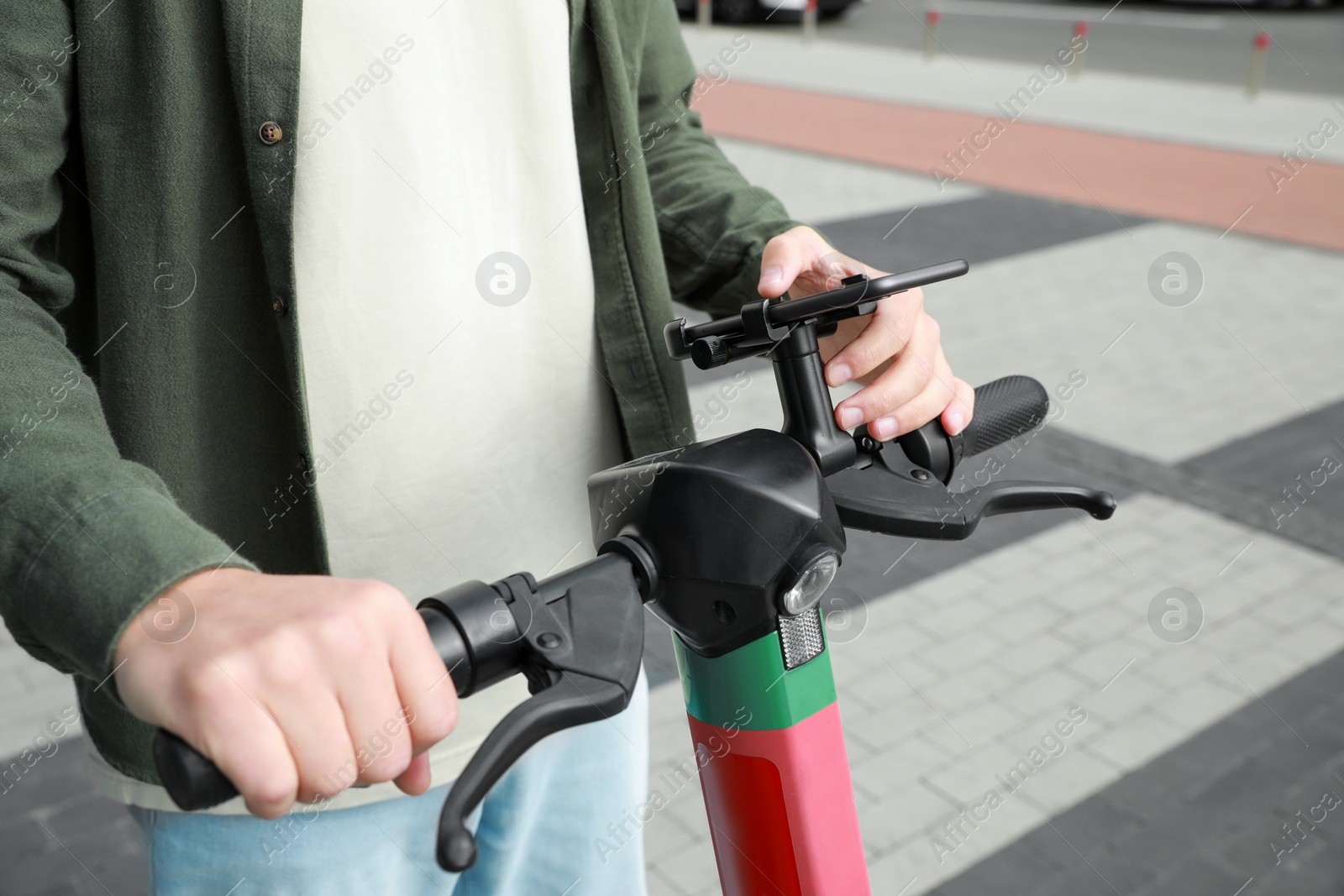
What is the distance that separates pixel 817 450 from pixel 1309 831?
2.57 m

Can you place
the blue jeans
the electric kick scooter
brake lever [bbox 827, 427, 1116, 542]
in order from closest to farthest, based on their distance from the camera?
the electric kick scooter
brake lever [bbox 827, 427, 1116, 542]
the blue jeans

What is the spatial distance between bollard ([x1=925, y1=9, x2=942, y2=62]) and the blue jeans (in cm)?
1499

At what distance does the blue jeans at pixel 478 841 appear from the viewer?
136 cm

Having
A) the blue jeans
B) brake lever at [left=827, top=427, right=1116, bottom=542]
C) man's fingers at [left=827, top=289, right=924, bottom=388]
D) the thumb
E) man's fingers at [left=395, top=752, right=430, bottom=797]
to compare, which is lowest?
the blue jeans

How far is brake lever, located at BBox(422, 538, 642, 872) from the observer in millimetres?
789

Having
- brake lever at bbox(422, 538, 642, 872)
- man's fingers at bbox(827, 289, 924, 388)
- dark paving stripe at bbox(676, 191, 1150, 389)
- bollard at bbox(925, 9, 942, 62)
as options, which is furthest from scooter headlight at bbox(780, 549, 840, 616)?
bollard at bbox(925, 9, 942, 62)

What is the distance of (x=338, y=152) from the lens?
129cm

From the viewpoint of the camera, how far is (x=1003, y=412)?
1.29 meters

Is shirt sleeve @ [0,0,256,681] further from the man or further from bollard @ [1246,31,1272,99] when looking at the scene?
bollard @ [1246,31,1272,99]

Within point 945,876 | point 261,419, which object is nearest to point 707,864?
point 945,876

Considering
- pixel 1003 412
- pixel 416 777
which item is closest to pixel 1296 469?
pixel 1003 412

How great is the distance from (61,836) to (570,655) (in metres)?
2.73

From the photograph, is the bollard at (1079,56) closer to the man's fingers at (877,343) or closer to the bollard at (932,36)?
the bollard at (932,36)

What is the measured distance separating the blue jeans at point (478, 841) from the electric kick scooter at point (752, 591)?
0.35 m
